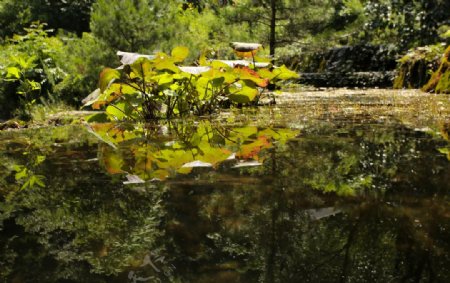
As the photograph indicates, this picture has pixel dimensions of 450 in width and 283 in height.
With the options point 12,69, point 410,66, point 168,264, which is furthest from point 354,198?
point 410,66

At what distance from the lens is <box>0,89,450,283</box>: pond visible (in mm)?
815

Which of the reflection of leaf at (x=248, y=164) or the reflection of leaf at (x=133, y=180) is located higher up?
the reflection of leaf at (x=133, y=180)

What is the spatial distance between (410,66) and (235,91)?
5681 mm

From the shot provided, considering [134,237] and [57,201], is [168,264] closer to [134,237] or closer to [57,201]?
[134,237]

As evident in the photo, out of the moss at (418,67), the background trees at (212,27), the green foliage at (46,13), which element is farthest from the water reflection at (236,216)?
the green foliage at (46,13)

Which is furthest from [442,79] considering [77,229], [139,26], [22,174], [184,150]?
[77,229]

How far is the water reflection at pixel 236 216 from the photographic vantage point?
32.0 inches

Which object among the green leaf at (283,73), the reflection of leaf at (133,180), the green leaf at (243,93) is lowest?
the green leaf at (243,93)

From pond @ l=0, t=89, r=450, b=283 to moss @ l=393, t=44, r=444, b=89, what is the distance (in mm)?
6467

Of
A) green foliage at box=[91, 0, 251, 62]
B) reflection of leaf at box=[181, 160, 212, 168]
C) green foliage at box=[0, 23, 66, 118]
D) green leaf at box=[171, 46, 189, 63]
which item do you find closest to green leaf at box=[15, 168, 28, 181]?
reflection of leaf at box=[181, 160, 212, 168]

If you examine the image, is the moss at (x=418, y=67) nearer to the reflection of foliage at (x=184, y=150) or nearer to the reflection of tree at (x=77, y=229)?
the reflection of foliage at (x=184, y=150)

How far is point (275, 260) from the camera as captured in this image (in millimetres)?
841

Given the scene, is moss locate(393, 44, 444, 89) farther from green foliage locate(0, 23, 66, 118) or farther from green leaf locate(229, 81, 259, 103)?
green foliage locate(0, 23, 66, 118)

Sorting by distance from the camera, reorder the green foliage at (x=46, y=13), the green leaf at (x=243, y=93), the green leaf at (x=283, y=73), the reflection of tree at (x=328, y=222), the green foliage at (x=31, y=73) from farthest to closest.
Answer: the green foliage at (x=46, y=13)
the green foliage at (x=31, y=73)
the green leaf at (x=283, y=73)
the green leaf at (x=243, y=93)
the reflection of tree at (x=328, y=222)
